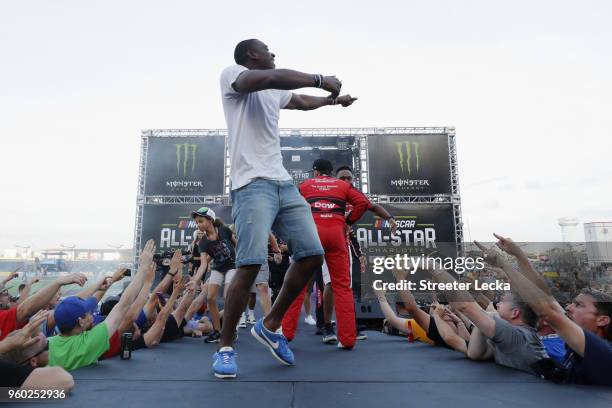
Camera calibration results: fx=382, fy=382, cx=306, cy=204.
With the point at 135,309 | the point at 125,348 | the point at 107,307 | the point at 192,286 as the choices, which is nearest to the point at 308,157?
the point at 192,286

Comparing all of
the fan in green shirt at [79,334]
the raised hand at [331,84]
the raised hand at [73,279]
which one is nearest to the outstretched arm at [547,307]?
the raised hand at [331,84]

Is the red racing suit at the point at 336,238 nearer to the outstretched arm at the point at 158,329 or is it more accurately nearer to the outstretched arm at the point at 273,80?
the outstretched arm at the point at 158,329

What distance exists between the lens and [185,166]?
1395cm

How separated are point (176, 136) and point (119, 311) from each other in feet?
41.5

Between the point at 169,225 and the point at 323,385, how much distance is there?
1279 centimetres

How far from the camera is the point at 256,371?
2033 millimetres

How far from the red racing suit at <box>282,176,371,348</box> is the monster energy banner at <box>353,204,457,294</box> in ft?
33.0

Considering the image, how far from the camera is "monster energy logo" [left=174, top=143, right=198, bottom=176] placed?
45.8 ft

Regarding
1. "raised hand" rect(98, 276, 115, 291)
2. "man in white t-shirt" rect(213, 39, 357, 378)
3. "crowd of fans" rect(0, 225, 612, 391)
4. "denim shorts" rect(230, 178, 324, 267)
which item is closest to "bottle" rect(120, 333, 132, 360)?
"crowd of fans" rect(0, 225, 612, 391)

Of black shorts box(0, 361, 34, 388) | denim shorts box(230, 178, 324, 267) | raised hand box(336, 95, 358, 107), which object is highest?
raised hand box(336, 95, 358, 107)

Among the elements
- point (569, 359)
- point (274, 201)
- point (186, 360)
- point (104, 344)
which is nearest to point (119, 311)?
point (104, 344)

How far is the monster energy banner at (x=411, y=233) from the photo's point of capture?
13.4 meters

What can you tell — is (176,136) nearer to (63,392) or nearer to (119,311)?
(119,311)

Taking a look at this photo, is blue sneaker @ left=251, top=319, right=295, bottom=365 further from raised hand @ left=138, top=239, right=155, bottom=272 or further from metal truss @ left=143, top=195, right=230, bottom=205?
metal truss @ left=143, top=195, right=230, bottom=205
